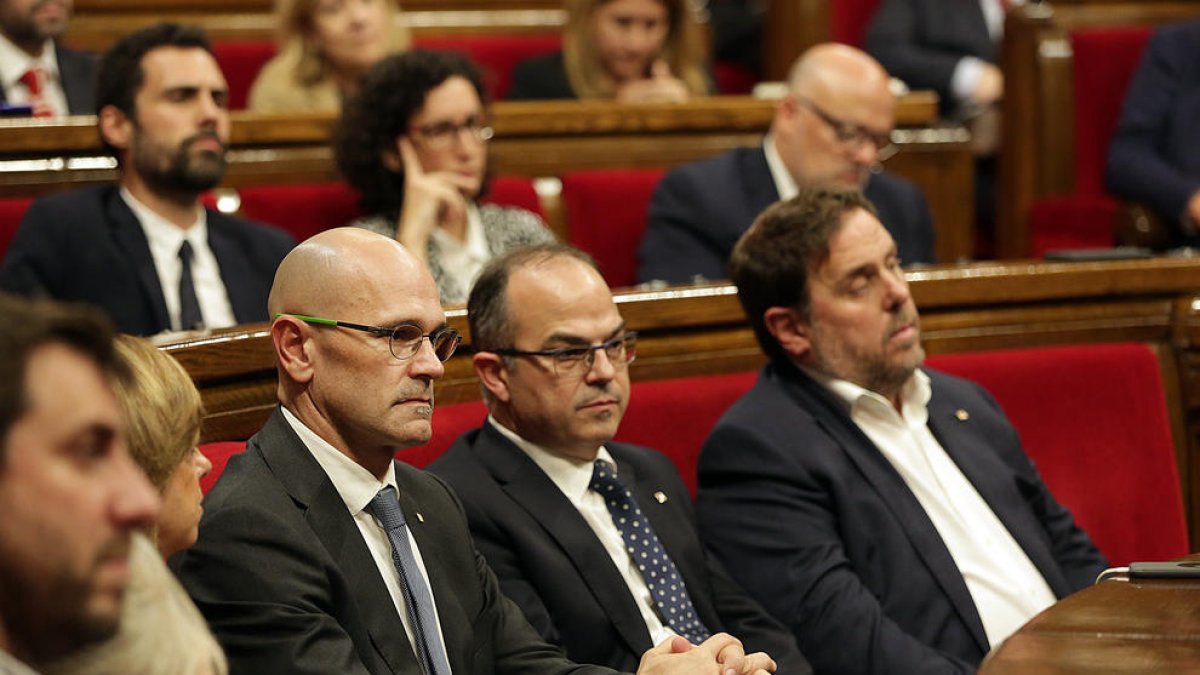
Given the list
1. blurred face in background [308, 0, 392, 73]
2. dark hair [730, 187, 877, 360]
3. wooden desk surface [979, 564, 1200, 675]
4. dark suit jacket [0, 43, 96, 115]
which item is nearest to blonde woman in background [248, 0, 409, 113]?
blurred face in background [308, 0, 392, 73]

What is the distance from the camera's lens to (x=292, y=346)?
1471 millimetres

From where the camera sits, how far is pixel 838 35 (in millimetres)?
3955

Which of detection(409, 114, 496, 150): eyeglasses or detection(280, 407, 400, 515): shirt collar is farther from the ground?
detection(409, 114, 496, 150): eyeglasses

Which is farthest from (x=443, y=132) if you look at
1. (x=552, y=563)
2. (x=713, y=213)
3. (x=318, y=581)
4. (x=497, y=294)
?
(x=318, y=581)

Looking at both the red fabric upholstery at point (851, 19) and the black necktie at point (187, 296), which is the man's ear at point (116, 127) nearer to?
the black necktie at point (187, 296)

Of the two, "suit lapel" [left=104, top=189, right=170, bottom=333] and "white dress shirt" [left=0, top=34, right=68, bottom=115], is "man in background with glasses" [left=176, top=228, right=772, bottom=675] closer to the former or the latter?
"suit lapel" [left=104, top=189, right=170, bottom=333]

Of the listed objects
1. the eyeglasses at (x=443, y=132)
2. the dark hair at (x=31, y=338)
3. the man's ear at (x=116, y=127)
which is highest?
the dark hair at (x=31, y=338)

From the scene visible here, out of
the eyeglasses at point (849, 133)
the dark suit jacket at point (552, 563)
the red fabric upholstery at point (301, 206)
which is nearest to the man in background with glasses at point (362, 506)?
the dark suit jacket at point (552, 563)

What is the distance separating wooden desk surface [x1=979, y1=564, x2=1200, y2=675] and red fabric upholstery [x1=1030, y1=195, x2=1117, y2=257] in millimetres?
2007

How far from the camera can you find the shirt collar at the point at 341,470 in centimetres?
143

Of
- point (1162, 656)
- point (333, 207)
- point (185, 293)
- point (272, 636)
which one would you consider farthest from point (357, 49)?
point (1162, 656)

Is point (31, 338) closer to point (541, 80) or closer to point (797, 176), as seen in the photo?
point (797, 176)

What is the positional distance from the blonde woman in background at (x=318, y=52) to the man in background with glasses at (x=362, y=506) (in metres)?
1.61

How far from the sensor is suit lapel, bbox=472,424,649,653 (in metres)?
1.69
